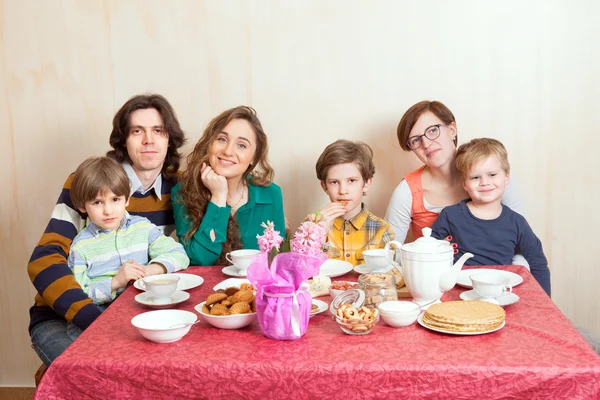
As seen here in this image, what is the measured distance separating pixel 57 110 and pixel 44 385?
203 cm

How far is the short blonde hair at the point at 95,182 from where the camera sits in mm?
2240

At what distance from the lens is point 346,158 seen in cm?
260

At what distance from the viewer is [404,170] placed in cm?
Answer: 316

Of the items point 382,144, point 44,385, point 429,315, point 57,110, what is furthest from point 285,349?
point 57,110

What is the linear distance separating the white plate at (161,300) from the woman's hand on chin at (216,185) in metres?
0.70

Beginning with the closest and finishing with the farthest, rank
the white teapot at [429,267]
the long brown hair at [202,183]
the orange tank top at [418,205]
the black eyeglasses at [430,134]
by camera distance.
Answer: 1. the white teapot at [429,267]
2. the long brown hair at [202,183]
3. the black eyeglasses at [430,134]
4. the orange tank top at [418,205]

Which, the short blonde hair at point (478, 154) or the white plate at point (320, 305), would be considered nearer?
the white plate at point (320, 305)

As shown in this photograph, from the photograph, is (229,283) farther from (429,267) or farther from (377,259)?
(429,267)

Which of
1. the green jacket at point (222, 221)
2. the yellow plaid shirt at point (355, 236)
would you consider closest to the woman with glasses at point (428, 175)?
the yellow plaid shirt at point (355, 236)

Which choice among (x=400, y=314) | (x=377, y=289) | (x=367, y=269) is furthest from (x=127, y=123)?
(x=400, y=314)

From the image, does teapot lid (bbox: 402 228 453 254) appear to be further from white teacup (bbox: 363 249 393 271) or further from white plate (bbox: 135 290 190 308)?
white plate (bbox: 135 290 190 308)

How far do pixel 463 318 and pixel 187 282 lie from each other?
0.96 metres

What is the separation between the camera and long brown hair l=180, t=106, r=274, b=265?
258 centimetres

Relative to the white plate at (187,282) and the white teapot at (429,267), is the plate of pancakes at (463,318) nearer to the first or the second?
the white teapot at (429,267)
